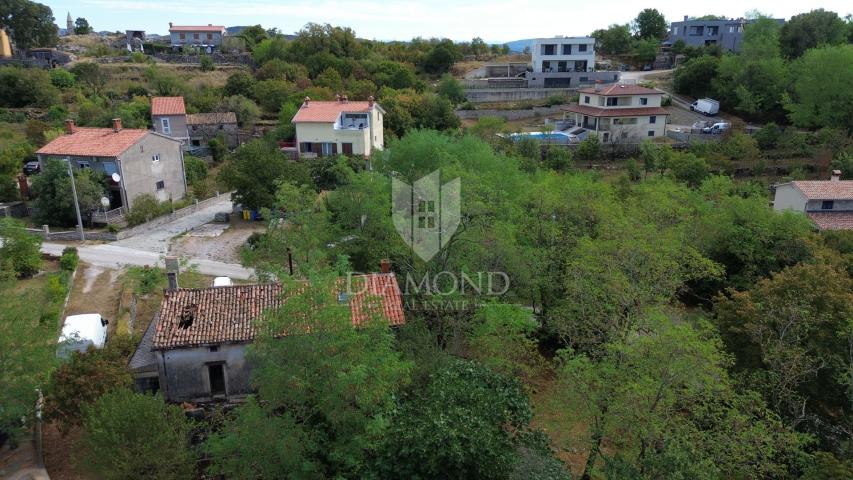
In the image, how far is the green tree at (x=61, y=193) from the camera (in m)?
35.8

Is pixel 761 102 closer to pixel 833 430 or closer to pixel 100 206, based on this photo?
pixel 833 430

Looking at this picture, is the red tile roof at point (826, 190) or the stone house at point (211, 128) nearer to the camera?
the red tile roof at point (826, 190)

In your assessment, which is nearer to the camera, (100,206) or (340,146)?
(100,206)

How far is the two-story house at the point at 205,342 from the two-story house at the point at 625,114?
43215mm

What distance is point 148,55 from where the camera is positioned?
85.6 meters

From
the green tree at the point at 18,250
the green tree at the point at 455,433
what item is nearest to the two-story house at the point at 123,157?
the green tree at the point at 18,250

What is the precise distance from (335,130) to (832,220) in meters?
35.6

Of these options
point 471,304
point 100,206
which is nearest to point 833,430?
point 471,304

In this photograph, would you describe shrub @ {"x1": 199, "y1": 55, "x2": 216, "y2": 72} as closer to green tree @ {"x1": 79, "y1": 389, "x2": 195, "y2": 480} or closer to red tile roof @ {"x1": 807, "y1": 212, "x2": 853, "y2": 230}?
red tile roof @ {"x1": 807, "y1": 212, "x2": 853, "y2": 230}

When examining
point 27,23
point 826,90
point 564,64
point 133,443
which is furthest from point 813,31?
point 27,23

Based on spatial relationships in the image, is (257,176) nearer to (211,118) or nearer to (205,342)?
(205,342)

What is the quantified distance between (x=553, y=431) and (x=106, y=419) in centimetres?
1293

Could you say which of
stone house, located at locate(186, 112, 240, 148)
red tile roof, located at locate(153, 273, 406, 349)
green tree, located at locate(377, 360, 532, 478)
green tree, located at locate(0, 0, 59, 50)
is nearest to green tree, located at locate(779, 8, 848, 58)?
stone house, located at locate(186, 112, 240, 148)

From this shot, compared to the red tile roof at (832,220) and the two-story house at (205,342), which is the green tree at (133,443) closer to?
the two-story house at (205,342)
